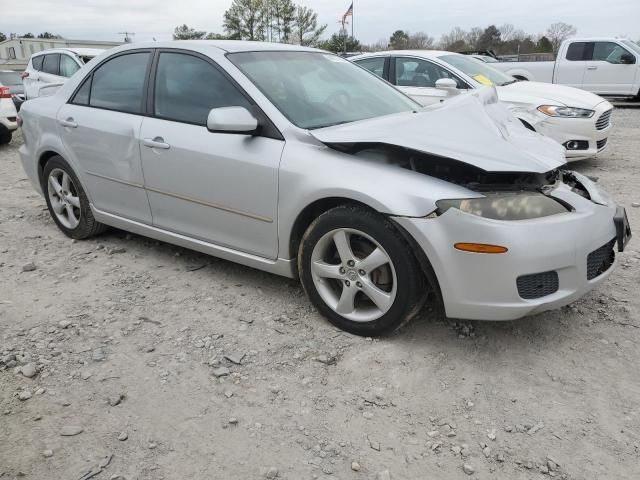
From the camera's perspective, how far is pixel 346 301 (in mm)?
3002

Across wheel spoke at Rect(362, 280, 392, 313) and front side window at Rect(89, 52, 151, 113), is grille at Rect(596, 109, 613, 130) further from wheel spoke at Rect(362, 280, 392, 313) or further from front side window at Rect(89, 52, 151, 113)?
front side window at Rect(89, 52, 151, 113)

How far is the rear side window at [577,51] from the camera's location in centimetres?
1309

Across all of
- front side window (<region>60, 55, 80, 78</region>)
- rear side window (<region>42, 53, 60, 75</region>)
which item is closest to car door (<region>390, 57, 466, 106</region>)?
front side window (<region>60, 55, 80, 78</region>)

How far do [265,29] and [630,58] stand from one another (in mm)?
51476

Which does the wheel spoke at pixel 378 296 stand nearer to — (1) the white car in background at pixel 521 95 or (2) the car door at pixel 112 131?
(2) the car door at pixel 112 131

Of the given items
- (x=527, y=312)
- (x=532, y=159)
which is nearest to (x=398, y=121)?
(x=532, y=159)

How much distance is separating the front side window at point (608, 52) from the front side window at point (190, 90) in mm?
12282

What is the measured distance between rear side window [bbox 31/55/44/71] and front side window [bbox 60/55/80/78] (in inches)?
34.5

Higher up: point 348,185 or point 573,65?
point 348,185

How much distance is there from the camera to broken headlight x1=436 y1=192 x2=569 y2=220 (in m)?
2.57

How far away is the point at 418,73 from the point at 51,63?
8.23 m

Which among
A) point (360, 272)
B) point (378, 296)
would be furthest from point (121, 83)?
point (378, 296)

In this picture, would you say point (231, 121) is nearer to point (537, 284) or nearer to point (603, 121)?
point (537, 284)

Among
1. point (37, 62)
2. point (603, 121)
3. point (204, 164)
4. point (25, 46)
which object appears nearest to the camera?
point (204, 164)
